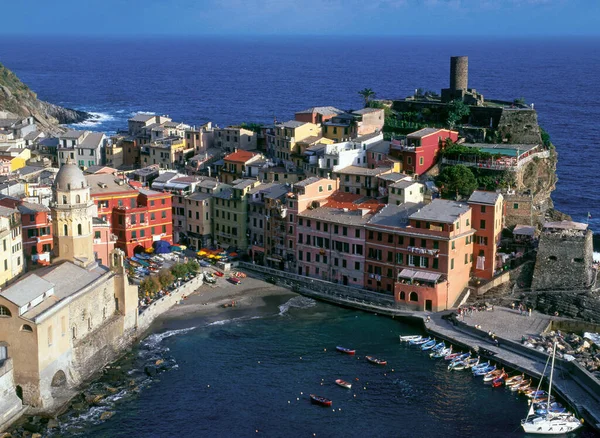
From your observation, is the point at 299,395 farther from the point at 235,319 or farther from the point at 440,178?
the point at 440,178

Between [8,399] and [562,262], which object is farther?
[562,262]

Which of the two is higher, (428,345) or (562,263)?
(562,263)

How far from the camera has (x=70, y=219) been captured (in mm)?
77812

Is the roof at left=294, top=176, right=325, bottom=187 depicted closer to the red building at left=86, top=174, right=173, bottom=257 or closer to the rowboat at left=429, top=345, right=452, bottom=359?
the red building at left=86, top=174, right=173, bottom=257

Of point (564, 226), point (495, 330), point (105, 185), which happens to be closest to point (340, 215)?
point (495, 330)

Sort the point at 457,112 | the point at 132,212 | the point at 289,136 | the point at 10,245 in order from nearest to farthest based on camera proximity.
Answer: the point at 10,245
the point at 132,212
the point at 289,136
the point at 457,112

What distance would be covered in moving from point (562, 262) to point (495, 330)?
1383cm

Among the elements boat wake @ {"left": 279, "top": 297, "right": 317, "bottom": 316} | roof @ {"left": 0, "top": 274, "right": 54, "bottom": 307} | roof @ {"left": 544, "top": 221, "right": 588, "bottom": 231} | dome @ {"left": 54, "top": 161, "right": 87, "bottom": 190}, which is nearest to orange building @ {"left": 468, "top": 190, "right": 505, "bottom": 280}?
roof @ {"left": 544, "top": 221, "right": 588, "bottom": 231}

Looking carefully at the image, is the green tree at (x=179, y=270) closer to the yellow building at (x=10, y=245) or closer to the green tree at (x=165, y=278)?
the green tree at (x=165, y=278)

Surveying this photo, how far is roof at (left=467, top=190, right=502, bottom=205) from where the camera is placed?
297 ft

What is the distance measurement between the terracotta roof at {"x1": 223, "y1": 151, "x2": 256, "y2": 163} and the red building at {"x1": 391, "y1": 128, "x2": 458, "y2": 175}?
1843 centimetres

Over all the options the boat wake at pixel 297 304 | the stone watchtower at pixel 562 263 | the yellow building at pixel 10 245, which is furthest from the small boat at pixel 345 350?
the yellow building at pixel 10 245

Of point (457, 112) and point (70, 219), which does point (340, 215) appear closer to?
point (70, 219)

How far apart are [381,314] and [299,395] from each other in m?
18.8
